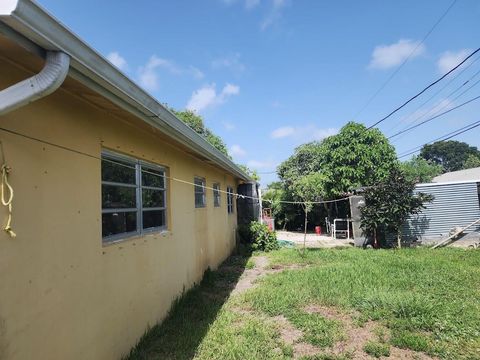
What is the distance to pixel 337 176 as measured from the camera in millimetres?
17953

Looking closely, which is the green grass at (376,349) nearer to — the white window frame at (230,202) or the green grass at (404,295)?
the green grass at (404,295)

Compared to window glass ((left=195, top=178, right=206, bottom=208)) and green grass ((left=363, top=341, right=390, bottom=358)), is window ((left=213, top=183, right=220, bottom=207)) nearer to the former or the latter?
window glass ((left=195, top=178, right=206, bottom=208))

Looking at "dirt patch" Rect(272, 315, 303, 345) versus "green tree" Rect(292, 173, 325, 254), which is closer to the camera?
"dirt patch" Rect(272, 315, 303, 345)

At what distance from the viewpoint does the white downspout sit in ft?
6.14

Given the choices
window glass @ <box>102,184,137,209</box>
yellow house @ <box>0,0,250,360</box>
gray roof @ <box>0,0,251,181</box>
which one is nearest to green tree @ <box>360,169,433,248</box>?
yellow house @ <box>0,0,250,360</box>

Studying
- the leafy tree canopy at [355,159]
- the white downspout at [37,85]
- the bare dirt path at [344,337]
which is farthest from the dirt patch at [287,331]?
the leafy tree canopy at [355,159]

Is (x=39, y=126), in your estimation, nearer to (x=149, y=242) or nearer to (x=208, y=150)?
(x=149, y=242)

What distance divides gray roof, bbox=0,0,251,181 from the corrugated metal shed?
38.8 ft

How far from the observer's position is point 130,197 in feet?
14.4

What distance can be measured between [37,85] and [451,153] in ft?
225

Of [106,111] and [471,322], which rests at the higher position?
[106,111]

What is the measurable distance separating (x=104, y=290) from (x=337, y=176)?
1576cm

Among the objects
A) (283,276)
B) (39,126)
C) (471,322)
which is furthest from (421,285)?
(39,126)

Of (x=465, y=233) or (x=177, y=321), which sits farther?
(x=465, y=233)
